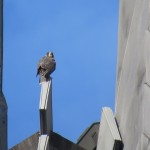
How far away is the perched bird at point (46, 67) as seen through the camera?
1569cm

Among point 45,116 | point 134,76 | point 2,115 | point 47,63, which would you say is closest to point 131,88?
point 134,76

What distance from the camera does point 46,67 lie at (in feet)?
52.6

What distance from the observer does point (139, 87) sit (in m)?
8.26

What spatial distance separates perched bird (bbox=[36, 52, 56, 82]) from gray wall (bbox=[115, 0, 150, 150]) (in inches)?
163

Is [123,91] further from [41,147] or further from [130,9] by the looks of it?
[41,147]

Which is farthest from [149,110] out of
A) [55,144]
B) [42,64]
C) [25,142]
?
[25,142]

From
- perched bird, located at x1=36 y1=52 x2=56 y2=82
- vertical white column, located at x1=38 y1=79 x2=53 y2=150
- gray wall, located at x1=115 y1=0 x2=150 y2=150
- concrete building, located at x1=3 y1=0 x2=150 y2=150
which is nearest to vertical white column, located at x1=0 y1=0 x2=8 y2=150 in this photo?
perched bird, located at x1=36 y1=52 x2=56 y2=82

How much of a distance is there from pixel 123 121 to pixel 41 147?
359cm

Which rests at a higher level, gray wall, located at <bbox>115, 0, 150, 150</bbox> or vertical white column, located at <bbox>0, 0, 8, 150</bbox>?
gray wall, located at <bbox>115, 0, 150, 150</bbox>

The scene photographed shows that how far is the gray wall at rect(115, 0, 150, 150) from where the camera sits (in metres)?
7.50

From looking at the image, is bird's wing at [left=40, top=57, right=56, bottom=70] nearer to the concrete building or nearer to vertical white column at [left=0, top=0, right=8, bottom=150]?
the concrete building

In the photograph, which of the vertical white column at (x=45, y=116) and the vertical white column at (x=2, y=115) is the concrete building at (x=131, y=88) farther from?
the vertical white column at (x=2, y=115)

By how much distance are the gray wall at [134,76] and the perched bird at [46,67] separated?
4131 mm

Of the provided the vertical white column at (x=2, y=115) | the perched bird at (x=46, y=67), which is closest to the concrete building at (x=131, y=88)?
the perched bird at (x=46, y=67)
